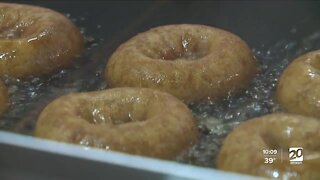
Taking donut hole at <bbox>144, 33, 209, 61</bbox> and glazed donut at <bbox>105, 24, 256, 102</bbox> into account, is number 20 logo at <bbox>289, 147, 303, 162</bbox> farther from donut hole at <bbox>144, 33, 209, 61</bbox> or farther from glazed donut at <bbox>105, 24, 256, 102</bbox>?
donut hole at <bbox>144, 33, 209, 61</bbox>

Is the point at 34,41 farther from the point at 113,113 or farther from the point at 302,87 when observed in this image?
the point at 302,87

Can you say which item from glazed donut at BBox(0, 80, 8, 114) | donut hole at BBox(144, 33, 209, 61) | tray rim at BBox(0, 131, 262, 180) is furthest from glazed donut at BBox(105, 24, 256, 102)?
tray rim at BBox(0, 131, 262, 180)

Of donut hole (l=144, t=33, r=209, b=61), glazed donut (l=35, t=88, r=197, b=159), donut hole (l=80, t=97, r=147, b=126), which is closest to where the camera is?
glazed donut (l=35, t=88, r=197, b=159)

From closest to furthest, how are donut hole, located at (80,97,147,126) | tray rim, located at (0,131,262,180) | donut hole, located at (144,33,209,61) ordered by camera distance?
tray rim, located at (0,131,262,180), donut hole, located at (80,97,147,126), donut hole, located at (144,33,209,61)

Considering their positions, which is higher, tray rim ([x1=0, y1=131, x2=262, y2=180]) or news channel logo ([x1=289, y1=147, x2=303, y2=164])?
tray rim ([x1=0, y1=131, x2=262, y2=180])

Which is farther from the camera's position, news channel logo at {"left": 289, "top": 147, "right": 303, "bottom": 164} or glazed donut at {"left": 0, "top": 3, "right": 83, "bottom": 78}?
glazed donut at {"left": 0, "top": 3, "right": 83, "bottom": 78}

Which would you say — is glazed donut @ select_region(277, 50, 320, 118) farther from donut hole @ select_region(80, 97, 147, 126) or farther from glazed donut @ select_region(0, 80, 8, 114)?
glazed donut @ select_region(0, 80, 8, 114)

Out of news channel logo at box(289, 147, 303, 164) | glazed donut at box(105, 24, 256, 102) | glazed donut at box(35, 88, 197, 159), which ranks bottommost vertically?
news channel logo at box(289, 147, 303, 164)
